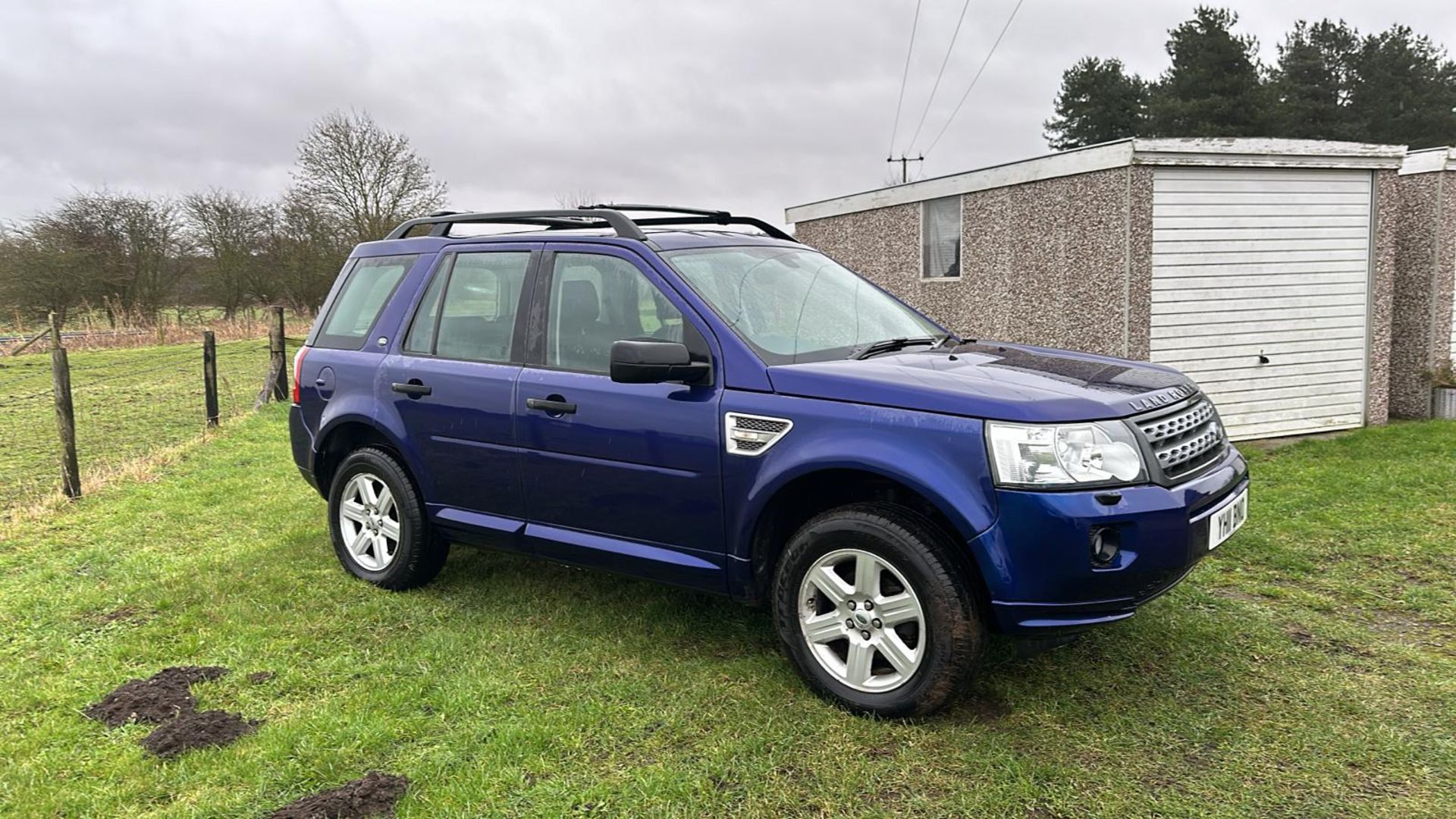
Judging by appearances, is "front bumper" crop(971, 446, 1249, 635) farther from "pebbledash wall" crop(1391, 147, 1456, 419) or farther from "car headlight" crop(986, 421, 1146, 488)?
"pebbledash wall" crop(1391, 147, 1456, 419)

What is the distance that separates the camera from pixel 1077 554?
3.07 metres

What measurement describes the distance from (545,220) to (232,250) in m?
29.6

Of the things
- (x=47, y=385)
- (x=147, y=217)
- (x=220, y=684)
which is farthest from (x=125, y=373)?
(x=220, y=684)

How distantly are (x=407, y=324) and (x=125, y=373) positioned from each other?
16.4m

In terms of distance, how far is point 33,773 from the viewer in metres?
3.20

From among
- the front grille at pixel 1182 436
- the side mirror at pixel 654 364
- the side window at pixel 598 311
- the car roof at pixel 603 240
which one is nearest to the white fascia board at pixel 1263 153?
the car roof at pixel 603 240

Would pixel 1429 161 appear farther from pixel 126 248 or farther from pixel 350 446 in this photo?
pixel 126 248

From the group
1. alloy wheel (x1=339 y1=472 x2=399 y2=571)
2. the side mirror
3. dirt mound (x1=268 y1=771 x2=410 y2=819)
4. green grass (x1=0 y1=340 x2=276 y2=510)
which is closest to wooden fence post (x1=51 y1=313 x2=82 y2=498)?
green grass (x1=0 y1=340 x2=276 y2=510)

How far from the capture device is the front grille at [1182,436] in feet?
10.9

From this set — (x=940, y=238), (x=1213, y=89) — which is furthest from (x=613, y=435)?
(x=1213, y=89)

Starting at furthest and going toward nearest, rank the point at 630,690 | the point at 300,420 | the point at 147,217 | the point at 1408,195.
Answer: the point at 147,217 → the point at 1408,195 → the point at 300,420 → the point at 630,690

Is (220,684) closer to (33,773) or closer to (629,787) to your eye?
(33,773)

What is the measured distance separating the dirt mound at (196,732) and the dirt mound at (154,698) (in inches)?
4.5

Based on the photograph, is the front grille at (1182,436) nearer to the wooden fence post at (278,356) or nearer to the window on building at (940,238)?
the window on building at (940,238)
